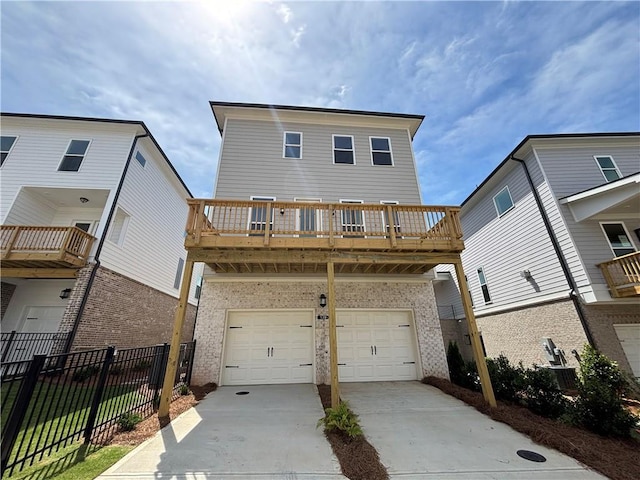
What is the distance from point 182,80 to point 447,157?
11.6m

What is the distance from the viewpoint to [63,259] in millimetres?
8609

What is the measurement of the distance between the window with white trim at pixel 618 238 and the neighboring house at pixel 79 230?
19438 mm

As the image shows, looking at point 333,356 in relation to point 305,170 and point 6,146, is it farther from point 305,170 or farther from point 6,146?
point 6,146

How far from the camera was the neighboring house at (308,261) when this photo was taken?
21.9 feet

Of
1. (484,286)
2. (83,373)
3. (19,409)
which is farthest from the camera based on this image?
(484,286)

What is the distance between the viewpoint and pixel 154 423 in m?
4.90

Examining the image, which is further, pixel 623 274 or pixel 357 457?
pixel 623 274

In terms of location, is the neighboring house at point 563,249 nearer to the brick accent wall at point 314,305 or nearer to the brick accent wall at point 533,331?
the brick accent wall at point 533,331

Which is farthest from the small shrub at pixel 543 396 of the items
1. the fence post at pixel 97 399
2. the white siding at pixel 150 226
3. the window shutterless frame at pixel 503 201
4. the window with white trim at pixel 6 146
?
the window with white trim at pixel 6 146

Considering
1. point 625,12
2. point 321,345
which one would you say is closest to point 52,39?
point 321,345

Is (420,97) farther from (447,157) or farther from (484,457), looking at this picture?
(484,457)

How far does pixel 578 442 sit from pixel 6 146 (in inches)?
823

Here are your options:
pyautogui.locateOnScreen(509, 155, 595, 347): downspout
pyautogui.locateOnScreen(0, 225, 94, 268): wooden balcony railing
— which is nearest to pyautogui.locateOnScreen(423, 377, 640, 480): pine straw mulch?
pyautogui.locateOnScreen(509, 155, 595, 347): downspout

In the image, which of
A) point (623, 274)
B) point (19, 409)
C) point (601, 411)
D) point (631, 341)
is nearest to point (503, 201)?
point (623, 274)
